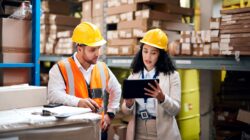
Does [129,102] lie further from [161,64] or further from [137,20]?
[137,20]

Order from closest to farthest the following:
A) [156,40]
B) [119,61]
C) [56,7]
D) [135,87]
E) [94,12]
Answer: [135,87] → [156,40] → [119,61] → [94,12] → [56,7]

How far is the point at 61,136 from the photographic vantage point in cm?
155

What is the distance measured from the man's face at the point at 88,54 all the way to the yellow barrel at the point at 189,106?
2.26 meters

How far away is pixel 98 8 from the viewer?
Answer: 526cm

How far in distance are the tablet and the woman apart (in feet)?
0.17

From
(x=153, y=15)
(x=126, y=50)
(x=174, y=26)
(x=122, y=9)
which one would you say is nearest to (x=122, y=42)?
(x=126, y=50)

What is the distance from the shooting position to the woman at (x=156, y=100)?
108 inches

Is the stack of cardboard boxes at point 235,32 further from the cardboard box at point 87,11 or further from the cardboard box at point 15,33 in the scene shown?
the cardboard box at point 87,11

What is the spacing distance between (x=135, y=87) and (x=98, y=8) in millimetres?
2873

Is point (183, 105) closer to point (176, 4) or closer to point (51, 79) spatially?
point (176, 4)

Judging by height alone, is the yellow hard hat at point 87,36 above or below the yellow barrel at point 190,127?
above

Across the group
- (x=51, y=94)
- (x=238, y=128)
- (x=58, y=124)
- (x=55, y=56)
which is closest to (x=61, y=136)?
(x=58, y=124)

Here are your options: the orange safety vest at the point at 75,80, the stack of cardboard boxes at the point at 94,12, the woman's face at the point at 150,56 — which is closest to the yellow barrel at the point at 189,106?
the stack of cardboard boxes at the point at 94,12

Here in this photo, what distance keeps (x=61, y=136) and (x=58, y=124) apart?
0.06 metres
